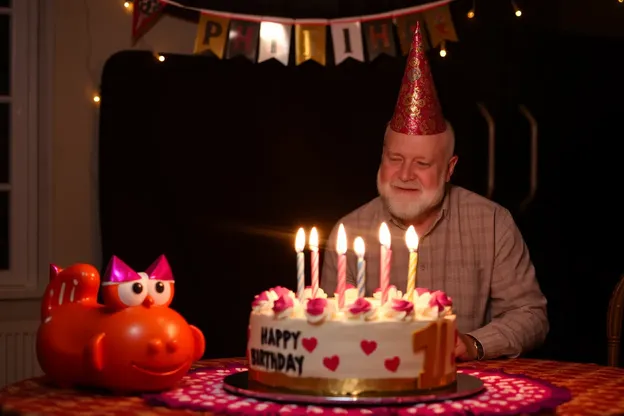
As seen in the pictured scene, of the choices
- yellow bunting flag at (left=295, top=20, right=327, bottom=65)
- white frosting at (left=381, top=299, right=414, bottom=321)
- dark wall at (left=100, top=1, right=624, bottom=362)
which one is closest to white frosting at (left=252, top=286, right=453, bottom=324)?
white frosting at (left=381, top=299, right=414, bottom=321)

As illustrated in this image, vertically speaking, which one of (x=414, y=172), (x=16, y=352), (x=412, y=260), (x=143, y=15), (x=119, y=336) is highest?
(x=143, y=15)

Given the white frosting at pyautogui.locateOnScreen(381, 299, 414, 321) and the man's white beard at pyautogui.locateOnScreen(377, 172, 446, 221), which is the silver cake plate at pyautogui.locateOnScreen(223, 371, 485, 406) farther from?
the man's white beard at pyautogui.locateOnScreen(377, 172, 446, 221)

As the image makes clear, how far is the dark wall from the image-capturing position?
3.36 metres

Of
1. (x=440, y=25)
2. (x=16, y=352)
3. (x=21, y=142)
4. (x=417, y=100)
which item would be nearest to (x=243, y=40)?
(x=440, y=25)

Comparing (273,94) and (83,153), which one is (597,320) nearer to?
(273,94)

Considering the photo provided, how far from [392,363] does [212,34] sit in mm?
2245

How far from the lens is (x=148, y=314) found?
1.61m

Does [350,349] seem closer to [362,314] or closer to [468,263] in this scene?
[362,314]

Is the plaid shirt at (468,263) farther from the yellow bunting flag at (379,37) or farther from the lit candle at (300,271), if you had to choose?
the lit candle at (300,271)

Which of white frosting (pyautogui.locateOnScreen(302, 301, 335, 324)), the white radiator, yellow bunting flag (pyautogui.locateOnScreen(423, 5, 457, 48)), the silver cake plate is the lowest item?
the white radiator

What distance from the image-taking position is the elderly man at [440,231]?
273cm

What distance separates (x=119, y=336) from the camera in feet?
5.17

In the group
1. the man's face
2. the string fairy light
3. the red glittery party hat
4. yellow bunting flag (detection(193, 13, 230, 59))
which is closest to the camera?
the red glittery party hat

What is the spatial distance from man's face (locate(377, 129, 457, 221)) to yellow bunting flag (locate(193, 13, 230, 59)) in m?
0.97
